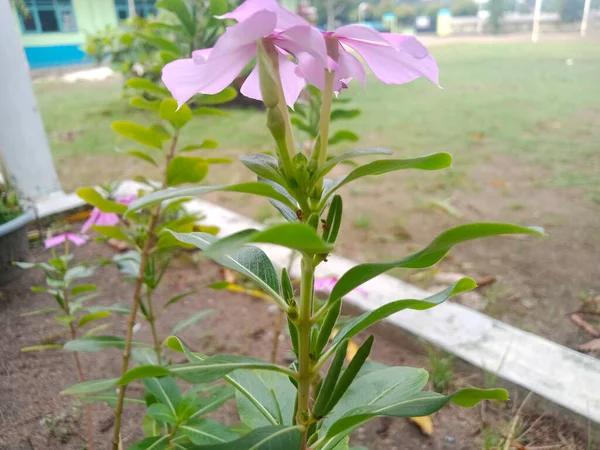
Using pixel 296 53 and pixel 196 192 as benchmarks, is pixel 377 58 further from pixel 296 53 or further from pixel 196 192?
pixel 196 192

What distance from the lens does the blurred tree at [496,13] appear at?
1819 cm

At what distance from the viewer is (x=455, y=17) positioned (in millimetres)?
21438

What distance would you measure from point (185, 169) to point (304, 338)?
0.51 meters

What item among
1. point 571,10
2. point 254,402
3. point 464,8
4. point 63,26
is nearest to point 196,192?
point 254,402

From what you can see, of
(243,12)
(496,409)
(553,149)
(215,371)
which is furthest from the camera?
(553,149)

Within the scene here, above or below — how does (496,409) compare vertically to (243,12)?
below

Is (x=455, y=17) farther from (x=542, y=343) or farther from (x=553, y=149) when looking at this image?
(x=542, y=343)

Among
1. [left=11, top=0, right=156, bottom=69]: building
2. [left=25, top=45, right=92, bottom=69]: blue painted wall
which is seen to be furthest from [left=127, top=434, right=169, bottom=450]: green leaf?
[left=25, top=45, right=92, bottom=69]: blue painted wall

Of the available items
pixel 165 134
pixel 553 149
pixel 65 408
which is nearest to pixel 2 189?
pixel 65 408

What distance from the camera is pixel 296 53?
1.81ft

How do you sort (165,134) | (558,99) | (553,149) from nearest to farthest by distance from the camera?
1. (165,134)
2. (553,149)
3. (558,99)

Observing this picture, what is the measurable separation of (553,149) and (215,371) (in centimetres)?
436

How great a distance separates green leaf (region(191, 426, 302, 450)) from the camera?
595mm

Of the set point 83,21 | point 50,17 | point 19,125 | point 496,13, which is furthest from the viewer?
point 496,13
